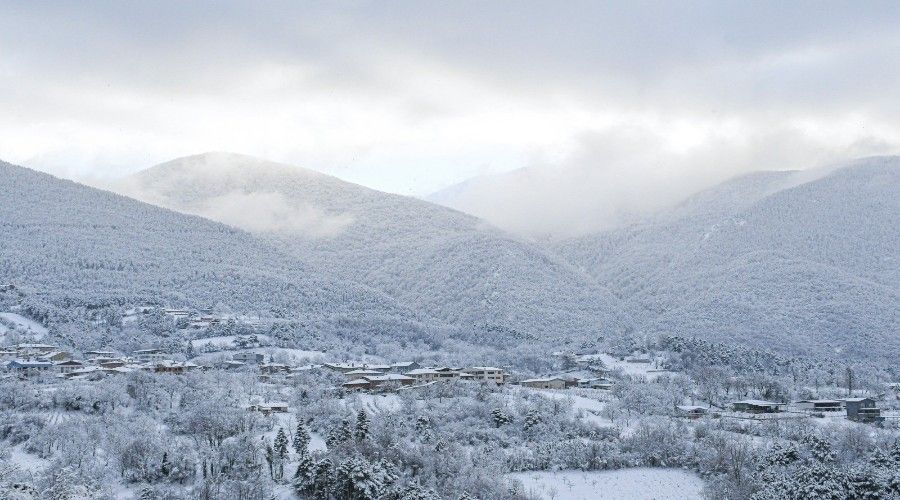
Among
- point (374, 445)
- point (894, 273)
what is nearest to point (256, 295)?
point (374, 445)

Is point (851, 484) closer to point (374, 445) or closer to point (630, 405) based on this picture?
point (374, 445)

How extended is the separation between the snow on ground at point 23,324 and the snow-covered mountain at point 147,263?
7041 mm

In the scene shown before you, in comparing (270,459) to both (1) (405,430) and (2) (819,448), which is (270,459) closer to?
(1) (405,430)

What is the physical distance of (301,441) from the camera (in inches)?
2335

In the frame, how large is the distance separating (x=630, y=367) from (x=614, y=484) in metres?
48.1

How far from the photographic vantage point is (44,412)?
63312 mm

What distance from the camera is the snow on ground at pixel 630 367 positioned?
102m

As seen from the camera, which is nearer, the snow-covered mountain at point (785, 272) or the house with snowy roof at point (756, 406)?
the house with snowy roof at point (756, 406)

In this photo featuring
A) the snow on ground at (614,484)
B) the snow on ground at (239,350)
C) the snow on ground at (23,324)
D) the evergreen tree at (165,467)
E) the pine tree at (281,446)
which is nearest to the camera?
the evergreen tree at (165,467)

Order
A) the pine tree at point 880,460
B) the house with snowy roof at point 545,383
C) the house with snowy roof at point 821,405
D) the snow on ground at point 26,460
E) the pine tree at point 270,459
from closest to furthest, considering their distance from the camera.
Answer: the snow on ground at point 26,460
the pine tree at point 880,460
the pine tree at point 270,459
the house with snowy roof at point 821,405
the house with snowy roof at point 545,383

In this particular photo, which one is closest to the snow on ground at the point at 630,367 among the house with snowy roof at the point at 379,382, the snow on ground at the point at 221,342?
the house with snowy roof at the point at 379,382

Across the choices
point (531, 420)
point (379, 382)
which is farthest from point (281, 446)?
point (379, 382)

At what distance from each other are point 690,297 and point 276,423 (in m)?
102

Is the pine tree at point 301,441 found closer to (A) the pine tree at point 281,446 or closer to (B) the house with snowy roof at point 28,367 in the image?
(A) the pine tree at point 281,446
